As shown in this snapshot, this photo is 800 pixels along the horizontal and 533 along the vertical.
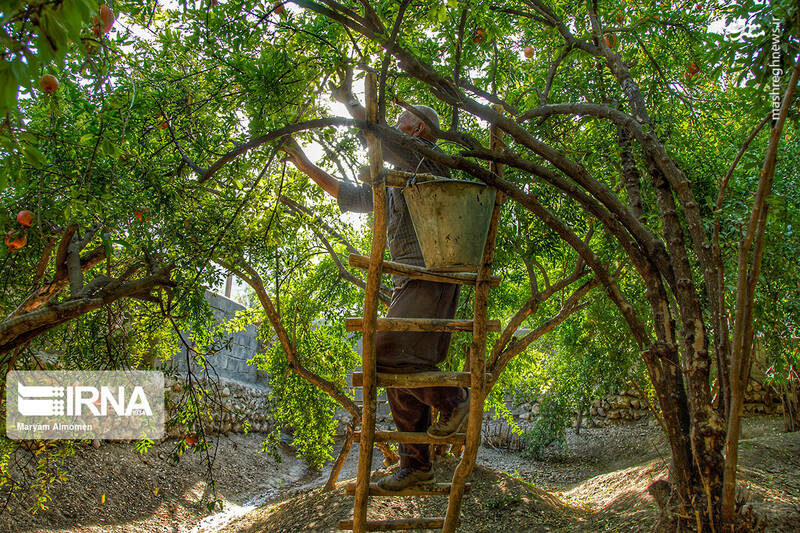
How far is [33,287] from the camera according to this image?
13.2 feet

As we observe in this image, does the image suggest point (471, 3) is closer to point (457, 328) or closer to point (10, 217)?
point (457, 328)

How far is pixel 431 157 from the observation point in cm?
247

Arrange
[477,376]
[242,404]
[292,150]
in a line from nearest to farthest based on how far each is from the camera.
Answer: [477,376] < [292,150] < [242,404]

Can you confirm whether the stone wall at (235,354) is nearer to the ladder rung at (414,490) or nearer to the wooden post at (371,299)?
the ladder rung at (414,490)

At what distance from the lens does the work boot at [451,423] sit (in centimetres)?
259

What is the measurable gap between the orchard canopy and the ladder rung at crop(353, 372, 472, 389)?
0.94 meters

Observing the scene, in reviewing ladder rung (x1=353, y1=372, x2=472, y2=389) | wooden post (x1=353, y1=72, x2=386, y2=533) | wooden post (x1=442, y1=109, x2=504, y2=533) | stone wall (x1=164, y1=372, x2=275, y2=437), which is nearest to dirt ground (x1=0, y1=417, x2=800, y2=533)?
stone wall (x1=164, y1=372, x2=275, y2=437)

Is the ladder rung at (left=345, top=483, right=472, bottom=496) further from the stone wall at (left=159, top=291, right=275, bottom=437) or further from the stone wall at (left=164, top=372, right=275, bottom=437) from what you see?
the stone wall at (left=159, top=291, right=275, bottom=437)

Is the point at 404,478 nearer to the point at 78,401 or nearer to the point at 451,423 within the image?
the point at 451,423

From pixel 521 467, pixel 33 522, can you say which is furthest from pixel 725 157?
pixel 33 522

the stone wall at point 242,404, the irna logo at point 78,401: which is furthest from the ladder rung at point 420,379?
the stone wall at point 242,404

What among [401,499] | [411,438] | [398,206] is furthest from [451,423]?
[401,499]

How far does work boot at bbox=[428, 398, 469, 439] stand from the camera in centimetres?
259

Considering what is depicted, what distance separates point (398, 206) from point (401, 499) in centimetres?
361
